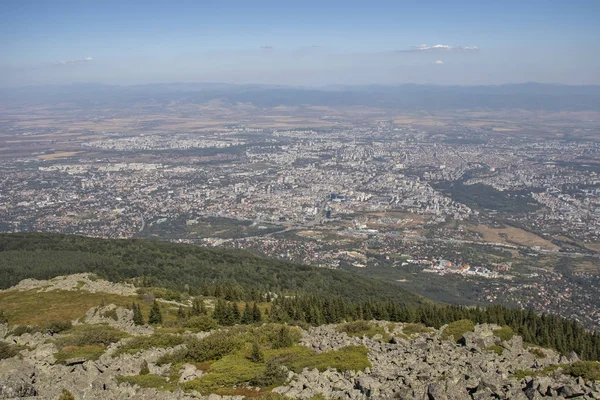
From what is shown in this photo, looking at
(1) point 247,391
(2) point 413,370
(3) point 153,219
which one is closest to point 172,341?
(1) point 247,391

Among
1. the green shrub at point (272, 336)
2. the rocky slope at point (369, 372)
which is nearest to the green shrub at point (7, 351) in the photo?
the rocky slope at point (369, 372)

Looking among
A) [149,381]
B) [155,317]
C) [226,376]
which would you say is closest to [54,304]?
[155,317]

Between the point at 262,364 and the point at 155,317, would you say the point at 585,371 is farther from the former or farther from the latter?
the point at 155,317

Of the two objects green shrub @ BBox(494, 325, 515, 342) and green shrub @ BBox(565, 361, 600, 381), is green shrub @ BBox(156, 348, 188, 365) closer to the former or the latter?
green shrub @ BBox(565, 361, 600, 381)

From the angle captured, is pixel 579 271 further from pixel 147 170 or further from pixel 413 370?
pixel 147 170

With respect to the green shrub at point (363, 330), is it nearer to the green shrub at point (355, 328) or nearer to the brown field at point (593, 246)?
the green shrub at point (355, 328)

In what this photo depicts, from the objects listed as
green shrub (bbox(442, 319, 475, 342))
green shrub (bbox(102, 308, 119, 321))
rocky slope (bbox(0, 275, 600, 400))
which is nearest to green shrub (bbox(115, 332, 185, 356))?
rocky slope (bbox(0, 275, 600, 400))

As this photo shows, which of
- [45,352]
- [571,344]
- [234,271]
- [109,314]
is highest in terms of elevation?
[45,352]
